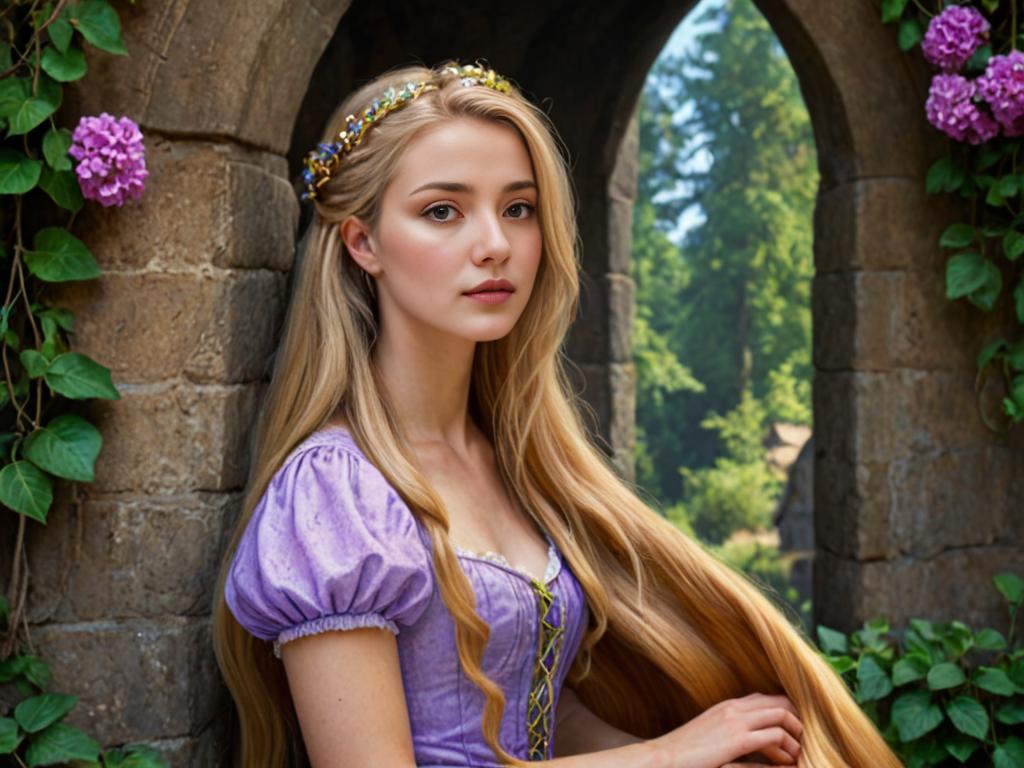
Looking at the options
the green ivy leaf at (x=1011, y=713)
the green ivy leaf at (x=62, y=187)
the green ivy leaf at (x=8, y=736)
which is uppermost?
the green ivy leaf at (x=62, y=187)

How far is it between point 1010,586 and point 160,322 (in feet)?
6.44

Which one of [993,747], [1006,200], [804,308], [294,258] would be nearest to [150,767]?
[294,258]

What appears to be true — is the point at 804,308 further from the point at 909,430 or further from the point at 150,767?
the point at 150,767

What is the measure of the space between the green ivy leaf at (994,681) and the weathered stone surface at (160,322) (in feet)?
5.54

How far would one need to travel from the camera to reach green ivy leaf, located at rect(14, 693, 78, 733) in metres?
1.96

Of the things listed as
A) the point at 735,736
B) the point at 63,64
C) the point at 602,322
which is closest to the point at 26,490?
the point at 63,64

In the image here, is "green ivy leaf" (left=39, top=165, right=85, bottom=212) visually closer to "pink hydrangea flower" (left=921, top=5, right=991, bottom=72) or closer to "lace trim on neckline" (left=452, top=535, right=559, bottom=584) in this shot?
"lace trim on neckline" (left=452, top=535, right=559, bottom=584)

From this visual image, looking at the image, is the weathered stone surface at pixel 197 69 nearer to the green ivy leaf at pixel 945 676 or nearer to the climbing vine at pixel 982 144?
the climbing vine at pixel 982 144

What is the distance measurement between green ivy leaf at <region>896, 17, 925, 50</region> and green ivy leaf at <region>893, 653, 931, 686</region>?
134 centimetres

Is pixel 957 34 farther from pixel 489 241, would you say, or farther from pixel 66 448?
pixel 66 448

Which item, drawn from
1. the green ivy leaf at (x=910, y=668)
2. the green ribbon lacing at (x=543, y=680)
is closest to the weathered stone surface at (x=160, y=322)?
the green ribbon lacing at (x=543, y=680)

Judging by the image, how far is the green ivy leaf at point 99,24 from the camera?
195cm

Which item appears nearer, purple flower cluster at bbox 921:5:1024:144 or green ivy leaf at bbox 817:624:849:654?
purple flower cluster at bbox 921:5:1024:144

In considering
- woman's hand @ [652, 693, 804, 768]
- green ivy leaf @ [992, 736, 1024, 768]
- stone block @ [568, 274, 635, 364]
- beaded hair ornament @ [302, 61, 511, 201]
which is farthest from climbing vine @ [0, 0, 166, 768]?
stone block @ [568, 274, 635, 364]
